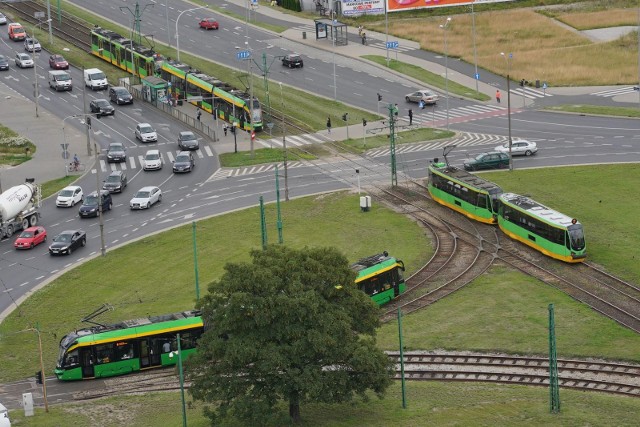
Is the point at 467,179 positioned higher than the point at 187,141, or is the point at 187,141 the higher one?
the point at 467,179

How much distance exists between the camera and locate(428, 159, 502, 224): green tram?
9869 cm

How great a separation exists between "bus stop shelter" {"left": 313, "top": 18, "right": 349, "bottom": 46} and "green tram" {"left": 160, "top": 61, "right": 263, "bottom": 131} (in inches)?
1051

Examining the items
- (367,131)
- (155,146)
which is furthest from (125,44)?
(367,131)

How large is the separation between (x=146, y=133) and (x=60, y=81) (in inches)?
903

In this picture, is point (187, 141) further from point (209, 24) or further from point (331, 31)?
point (209, 24)

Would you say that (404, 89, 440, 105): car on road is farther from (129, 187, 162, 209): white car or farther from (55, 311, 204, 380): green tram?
(55, 311, 204, 380): green tram

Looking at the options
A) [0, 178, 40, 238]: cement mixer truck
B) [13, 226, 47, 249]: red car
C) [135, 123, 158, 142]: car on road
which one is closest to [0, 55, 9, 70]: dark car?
[135, 123, 158, 142]: car on road

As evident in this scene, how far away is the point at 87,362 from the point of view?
250 ft

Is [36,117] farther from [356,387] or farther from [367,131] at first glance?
[356,387]

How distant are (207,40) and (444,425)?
112 m

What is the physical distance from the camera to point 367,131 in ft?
426

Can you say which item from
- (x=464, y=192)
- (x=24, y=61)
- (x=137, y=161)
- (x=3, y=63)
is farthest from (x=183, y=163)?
(x=3, y=63)

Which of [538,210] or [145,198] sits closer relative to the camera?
[538,210]

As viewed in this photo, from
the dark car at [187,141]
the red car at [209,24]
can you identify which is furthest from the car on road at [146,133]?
the red car at [209,24]
